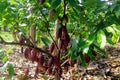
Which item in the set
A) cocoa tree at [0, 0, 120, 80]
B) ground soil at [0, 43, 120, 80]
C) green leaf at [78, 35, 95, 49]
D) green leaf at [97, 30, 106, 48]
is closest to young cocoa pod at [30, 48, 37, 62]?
cocoa tree at [0, 0, 120, 80]

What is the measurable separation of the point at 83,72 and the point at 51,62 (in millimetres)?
1354

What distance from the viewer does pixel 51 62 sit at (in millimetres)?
1661

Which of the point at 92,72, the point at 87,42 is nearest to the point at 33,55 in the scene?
the point at 87,42

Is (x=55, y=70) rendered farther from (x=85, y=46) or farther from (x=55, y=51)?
(x=85, y=46)

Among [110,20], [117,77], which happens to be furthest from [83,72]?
[110,20]

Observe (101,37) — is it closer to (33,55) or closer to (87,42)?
(87,42)

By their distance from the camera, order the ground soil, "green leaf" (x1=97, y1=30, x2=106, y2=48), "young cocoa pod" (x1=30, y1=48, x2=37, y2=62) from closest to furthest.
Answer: "green leaf" (x1=97, y1=30, x2=106, y2=48)
"young cocoa pod" (x1=30, y1=48, x2=37, y2=62)
the ground soil

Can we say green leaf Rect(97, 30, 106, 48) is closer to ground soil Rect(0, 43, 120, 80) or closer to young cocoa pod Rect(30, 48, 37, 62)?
young cocoa pod Rect(30, 48, 37, 62)

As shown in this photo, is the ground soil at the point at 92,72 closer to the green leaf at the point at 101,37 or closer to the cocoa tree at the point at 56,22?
the cocoa tree at the point at 56,22

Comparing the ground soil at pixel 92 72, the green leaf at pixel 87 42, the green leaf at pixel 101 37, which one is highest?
the green leaf at pixel 101 37

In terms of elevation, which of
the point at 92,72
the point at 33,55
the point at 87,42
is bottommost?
the point at 92,72

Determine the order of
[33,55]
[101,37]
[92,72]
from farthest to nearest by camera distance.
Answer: [92,72], [33,55], [101,37]

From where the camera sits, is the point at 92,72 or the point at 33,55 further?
the point at 92,72

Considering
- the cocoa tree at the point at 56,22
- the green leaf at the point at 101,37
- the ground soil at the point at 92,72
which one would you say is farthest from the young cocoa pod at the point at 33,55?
the ground soil at the point at 92,72
